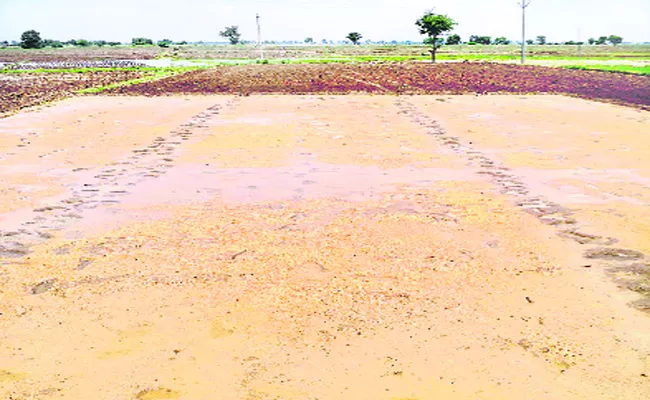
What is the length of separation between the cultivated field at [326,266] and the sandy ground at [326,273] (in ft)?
0.09

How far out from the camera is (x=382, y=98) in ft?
92.8

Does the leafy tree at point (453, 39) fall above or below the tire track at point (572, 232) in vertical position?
above

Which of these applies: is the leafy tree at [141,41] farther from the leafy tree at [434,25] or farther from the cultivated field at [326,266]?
the cultivated field at [326,266]

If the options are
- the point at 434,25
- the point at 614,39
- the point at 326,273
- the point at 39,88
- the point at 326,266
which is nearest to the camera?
the point at 326,273

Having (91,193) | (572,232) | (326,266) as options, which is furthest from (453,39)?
(326,266)

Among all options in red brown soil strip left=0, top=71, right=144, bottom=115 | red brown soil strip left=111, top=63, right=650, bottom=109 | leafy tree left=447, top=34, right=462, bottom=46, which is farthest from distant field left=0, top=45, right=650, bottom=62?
red brown soil strip left=0, top=71, right=144, bottom=115

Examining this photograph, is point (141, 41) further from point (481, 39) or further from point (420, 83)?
point (420, 83)

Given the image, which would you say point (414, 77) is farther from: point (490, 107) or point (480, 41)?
point (480, 41)

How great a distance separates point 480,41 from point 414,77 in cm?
10546

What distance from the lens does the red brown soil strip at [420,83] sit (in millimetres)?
30594

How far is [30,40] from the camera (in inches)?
4717

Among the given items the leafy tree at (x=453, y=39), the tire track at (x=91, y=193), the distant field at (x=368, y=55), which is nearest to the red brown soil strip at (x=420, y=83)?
the tire track at (x=91, y=193)

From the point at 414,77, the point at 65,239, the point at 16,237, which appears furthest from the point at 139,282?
the point at 414,77

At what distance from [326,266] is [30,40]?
132 meters
